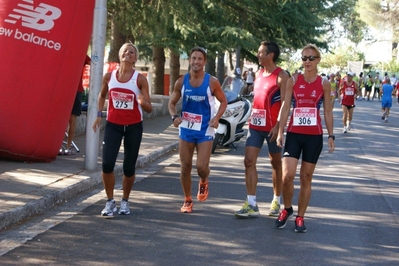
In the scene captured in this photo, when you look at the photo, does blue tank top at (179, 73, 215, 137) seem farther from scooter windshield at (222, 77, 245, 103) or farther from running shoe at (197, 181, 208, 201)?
scooter windshield at (222, 77, 245, 103)

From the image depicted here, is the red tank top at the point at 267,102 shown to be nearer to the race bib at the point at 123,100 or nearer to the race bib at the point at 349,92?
the race bib at the point at 123,100

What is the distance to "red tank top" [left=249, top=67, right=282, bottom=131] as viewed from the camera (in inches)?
A: 315

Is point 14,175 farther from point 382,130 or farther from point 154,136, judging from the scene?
point 382,130

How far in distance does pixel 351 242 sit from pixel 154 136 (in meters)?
10.4

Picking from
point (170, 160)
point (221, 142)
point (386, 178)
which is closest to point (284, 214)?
point (386, 178)

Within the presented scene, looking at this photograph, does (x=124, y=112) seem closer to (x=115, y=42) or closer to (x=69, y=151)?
(x=69, y=151)

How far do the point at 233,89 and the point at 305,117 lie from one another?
8259 millimetres

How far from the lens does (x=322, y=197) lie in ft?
32.3

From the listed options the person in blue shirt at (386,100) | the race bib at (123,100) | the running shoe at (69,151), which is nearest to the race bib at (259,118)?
the race bib at (123,100)

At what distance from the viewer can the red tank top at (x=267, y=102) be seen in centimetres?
801

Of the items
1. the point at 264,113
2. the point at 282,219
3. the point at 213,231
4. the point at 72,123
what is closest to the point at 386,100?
the point at 72,123

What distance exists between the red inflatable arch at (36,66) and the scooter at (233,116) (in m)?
4.58

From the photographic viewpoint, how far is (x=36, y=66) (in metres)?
10.5

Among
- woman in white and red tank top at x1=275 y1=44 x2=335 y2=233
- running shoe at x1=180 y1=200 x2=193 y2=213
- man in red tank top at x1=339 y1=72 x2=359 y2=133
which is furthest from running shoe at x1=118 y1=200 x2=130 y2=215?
man in red tank top at x1=339 y1=72 x2=359 y2=133
